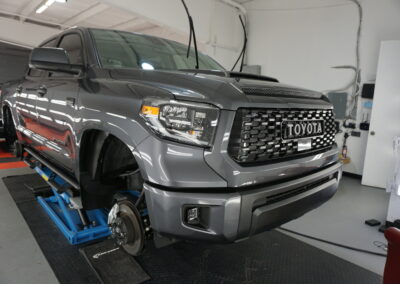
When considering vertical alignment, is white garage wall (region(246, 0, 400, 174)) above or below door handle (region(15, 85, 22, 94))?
above

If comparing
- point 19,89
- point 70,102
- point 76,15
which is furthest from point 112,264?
point 76,15

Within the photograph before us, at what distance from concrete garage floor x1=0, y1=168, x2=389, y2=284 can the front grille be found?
1507 mm

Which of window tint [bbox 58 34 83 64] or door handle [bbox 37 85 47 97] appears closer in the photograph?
window tint [bbox 58 34 83 64]

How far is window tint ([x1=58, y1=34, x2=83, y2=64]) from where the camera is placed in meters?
2.00

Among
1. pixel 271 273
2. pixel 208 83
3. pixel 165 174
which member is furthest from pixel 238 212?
pixel 271 273

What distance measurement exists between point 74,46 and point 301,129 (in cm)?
182

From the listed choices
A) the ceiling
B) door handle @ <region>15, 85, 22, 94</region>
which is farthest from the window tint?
the ceiling

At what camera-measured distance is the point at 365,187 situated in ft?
15.2

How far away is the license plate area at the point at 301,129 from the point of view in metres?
1.35

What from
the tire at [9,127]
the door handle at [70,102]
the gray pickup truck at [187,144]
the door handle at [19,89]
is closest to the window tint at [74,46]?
the gray pickup truck at [187,144]

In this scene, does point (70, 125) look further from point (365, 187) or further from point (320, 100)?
point (365, 187)

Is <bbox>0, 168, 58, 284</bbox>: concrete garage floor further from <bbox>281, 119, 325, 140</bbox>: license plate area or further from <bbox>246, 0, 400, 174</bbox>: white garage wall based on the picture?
<bbox>246, 0, 400, 174</bbox>: white garage wall

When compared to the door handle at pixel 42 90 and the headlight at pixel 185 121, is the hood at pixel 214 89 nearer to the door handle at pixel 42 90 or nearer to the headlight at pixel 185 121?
the headlight at pixel 185 121

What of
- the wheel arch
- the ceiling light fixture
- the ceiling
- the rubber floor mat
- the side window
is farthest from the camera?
the ceiling
